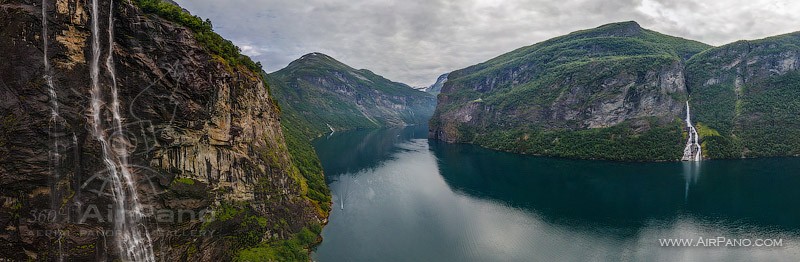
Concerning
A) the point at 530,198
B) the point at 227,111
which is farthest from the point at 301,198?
the point at 530,198

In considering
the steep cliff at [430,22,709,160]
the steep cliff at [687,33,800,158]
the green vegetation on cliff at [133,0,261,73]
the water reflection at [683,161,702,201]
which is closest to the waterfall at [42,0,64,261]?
the green vegetation on cliff at [133,0,261,73]

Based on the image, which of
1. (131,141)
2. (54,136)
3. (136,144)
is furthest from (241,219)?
(54,136)

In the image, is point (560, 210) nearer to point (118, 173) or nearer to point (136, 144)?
point (136, 144)

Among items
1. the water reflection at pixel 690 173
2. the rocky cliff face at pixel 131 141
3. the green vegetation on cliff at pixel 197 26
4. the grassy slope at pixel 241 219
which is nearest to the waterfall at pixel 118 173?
the rocky cliff face at pixel 131 141

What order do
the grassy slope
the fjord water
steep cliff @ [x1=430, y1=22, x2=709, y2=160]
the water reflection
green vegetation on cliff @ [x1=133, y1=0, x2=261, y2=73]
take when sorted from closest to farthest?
green vegetation on cliff @ [x1=133, y1=0, x2=261, y2=73] < the grassy slope < the fjord water < the water reflection < steep cliff @ [x1=430, y1=22, x2=709, y2=160]

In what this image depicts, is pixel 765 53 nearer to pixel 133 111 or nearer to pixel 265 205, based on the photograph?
pixel 265 205

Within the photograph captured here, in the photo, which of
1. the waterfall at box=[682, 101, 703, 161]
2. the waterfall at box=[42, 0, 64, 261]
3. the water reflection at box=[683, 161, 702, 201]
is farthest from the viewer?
the waterfall at box=[682, 101, 703, 161]

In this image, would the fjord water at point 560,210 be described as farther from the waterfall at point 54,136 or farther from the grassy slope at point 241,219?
the waterfall at point 54,136

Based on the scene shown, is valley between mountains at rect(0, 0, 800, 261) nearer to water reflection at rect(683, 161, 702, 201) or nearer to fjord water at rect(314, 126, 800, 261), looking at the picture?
fjord water at rect(314, 126, 800, 261)
